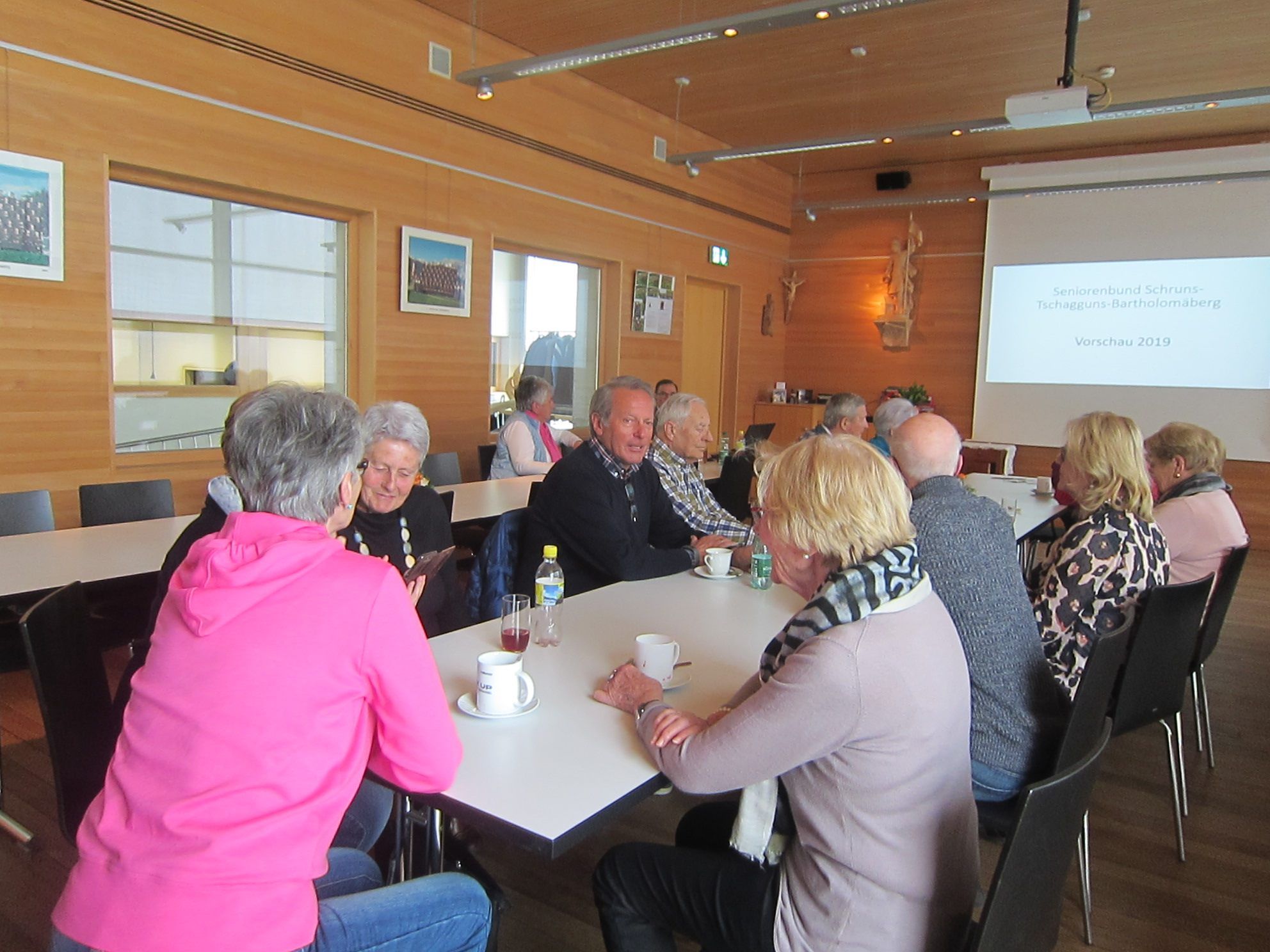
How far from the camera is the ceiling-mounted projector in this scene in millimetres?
5066

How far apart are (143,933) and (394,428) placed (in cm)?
178

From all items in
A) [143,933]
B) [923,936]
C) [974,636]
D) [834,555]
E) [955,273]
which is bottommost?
[923,936]

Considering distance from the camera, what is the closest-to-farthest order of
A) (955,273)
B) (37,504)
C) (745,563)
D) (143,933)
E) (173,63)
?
(143,933)
(745,563)
(37,504)
(173,63)
(955,273)

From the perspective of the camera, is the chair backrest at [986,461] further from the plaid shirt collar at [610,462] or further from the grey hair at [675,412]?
the plaid shirt collar at [610,462]

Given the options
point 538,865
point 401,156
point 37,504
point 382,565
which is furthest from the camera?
point 401,156

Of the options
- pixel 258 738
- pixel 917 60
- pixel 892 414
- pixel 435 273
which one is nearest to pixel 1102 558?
pixel 258 738

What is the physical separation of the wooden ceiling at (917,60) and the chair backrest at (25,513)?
13.9ft

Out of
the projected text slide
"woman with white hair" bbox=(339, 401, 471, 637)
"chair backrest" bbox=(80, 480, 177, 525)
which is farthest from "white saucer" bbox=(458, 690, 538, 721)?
the projected text slide

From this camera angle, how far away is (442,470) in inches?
217

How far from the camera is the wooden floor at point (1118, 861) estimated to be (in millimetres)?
2502

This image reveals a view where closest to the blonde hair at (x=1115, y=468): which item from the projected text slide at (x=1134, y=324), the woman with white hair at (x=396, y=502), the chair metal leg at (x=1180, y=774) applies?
the chair metal leg at (x=1180, y=774)

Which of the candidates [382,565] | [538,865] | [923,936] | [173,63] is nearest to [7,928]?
[538,865]

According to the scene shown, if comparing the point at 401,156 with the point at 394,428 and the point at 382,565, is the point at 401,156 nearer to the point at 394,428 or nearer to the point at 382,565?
the point at 394,428

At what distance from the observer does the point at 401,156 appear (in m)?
6.15
